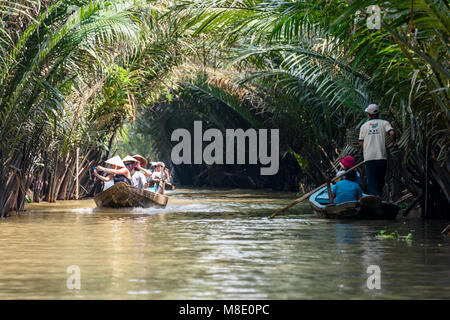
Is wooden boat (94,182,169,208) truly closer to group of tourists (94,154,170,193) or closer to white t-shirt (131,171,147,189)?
group of tourists (94,154,170,193)

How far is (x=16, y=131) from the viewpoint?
52.0ft

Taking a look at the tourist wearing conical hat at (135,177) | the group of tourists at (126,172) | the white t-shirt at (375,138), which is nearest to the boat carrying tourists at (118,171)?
the group of tourists at (126,172)

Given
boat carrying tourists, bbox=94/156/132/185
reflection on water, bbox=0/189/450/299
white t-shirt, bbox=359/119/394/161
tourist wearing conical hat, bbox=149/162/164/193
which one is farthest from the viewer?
tourist wearing conical hat, bbox=149/162/164/193

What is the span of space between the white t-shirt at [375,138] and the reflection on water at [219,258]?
4.22 feet

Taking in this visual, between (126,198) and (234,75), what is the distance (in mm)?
10828

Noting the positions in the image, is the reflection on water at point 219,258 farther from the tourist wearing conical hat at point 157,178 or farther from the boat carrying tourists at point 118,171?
the tourist wearing conical hat at point 157,178

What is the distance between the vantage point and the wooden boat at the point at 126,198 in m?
20.1

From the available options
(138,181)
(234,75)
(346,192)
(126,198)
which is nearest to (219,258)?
(346,192)

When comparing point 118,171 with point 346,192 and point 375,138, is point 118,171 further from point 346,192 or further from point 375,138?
point 375,138

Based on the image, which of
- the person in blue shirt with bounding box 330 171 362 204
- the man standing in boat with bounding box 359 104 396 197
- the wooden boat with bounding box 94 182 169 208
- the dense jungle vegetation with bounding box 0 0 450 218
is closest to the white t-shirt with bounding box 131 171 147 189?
the wooden boat with bounding box 94 182 169 208

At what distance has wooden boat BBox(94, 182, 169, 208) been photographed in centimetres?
2006

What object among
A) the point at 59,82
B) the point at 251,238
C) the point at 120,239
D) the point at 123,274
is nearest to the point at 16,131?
the point at 59,82
